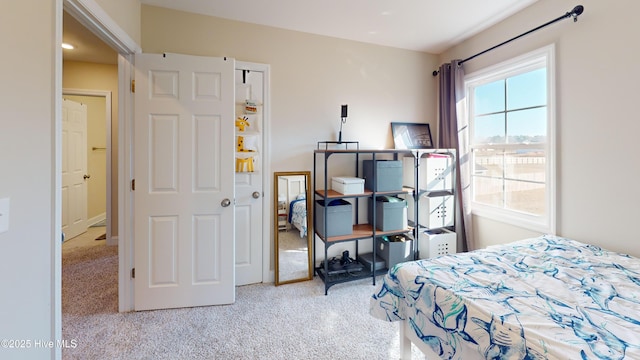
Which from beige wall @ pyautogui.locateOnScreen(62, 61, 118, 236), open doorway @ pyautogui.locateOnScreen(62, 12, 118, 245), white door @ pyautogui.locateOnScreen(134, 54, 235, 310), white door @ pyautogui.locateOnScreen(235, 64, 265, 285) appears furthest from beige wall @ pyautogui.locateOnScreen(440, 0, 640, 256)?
beige wall @ pyautogui.locateOnScreen(62, 61, 118, 236)

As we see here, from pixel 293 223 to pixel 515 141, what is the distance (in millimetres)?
2287

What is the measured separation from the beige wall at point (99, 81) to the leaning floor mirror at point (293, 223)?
107 inches

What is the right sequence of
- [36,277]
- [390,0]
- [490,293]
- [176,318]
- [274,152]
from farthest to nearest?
[274,152] → [390,0] → [176,318] → [490,293] → [36,277]

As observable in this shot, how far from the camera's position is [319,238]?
270cm

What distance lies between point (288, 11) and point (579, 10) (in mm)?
2199

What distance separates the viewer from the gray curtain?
2.79 metres

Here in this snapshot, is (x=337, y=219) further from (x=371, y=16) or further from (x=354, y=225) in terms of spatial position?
(x=371, y=16)

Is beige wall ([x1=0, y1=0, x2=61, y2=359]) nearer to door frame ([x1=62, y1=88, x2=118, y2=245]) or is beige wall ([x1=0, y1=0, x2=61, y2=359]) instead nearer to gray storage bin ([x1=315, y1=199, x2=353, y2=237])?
gray storage bin ([x1=315, y1=199, x2=353, y2=237])

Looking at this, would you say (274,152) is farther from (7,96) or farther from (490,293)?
(490,293)

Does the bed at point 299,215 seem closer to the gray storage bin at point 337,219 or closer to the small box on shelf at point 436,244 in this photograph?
the gray storage bin at point 337,219

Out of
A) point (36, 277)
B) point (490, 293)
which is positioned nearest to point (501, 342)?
point (490, 293)

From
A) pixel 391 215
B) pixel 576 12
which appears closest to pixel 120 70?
pixel 391 215

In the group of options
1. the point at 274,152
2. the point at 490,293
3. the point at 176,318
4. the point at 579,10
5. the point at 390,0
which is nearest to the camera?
the point at 490,293

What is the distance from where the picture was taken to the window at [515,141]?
7.07 feet
